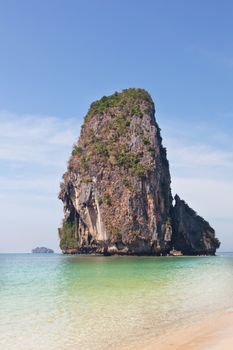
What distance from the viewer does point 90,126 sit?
79.4 metres

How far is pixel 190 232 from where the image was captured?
77.3 m

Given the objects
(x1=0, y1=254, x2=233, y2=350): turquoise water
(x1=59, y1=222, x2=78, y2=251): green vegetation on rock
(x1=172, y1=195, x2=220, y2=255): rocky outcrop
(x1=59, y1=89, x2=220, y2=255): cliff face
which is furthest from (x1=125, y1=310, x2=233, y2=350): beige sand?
(x1=59, y1=222, x2=78, y2=251): green vegetation on rock

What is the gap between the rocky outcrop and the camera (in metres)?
75.6

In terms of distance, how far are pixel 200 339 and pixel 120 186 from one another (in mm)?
61029

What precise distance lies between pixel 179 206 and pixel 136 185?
40.1ft

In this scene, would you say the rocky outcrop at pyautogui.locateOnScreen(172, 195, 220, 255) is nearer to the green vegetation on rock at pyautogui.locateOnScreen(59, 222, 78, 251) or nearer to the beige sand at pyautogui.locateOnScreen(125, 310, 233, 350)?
the green vegetation on rock at pyautogui.locateOnScreen(59, 222, 78, 251)

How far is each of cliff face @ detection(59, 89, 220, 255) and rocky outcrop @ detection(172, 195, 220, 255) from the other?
0.83 ft

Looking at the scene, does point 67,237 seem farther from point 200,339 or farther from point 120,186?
point 200,339

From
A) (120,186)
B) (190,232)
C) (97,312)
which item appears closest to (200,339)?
(97,312)

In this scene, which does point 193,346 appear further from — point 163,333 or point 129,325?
point 129,325

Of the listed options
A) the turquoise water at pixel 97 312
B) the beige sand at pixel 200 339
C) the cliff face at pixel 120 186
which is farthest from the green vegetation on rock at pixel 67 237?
the beige sand at pixel 200 339

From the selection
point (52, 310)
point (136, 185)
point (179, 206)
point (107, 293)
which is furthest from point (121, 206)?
point (52, 310)

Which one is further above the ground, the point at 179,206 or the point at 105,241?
the point at 179,206

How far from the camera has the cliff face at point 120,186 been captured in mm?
67750
